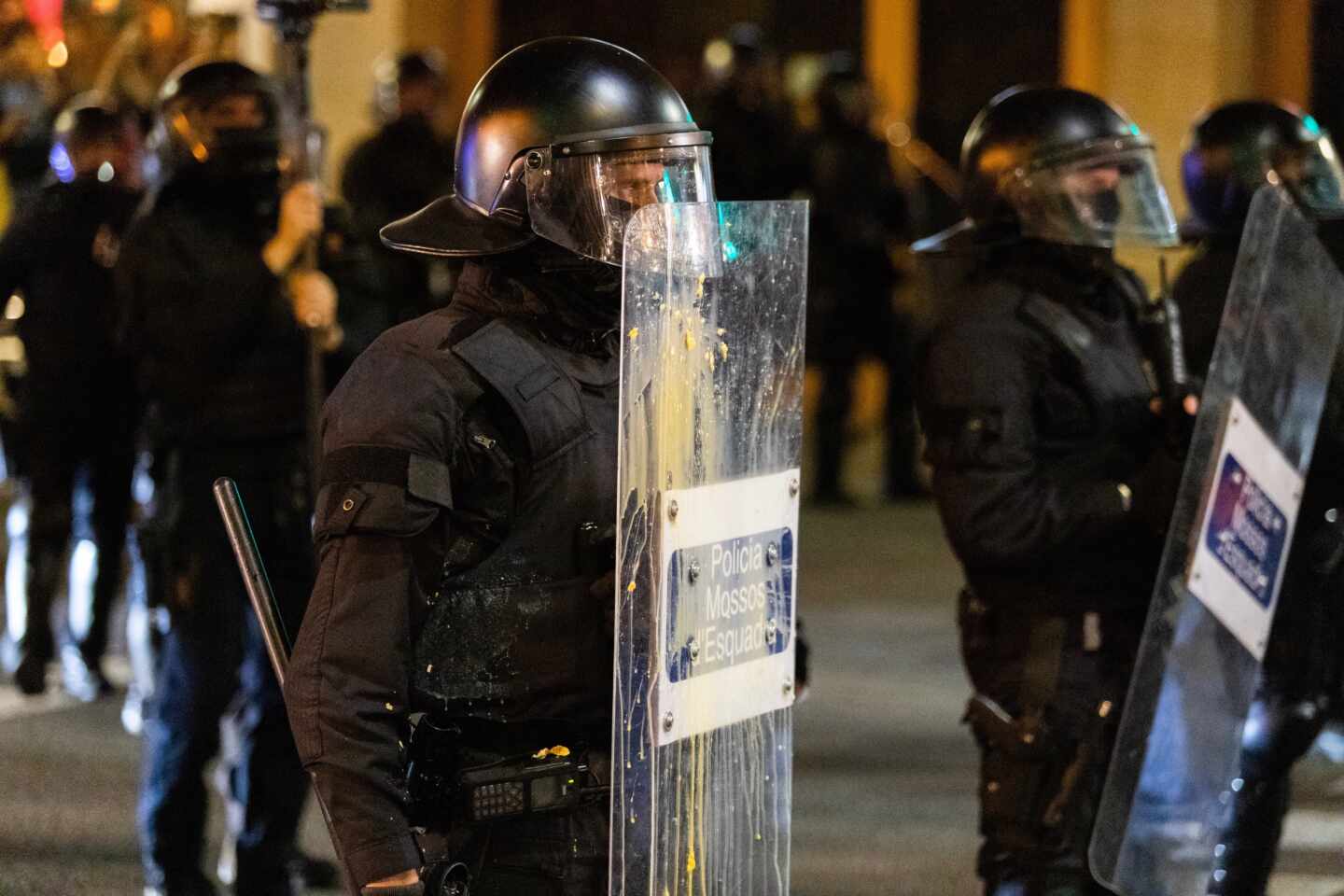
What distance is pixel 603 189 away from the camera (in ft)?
9.43

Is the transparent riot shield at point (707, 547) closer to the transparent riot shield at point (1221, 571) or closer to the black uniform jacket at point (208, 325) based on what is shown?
the transparent riot shield at point (1221, 571)

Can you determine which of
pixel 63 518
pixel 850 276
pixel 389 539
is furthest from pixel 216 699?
pixel 850 276

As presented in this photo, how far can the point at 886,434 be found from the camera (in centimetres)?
1153

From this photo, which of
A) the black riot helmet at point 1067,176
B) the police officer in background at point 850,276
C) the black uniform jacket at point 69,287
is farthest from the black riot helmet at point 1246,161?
the police officer in background at point 850,276

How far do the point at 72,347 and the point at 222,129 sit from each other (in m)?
1.82

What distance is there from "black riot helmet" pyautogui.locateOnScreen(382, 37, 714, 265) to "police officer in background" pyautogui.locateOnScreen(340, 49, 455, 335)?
531 cm

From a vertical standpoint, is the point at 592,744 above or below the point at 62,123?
below

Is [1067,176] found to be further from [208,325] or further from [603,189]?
[208,325]

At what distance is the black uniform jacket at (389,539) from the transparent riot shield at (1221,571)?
3.93ft

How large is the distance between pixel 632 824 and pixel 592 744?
0.20 m

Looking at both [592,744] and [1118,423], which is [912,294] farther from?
[592,744]

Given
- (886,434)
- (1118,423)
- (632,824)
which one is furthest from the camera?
(886,434)

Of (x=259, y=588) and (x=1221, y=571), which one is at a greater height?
(x=259, y=588)

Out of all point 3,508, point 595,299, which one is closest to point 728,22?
point 3,508
